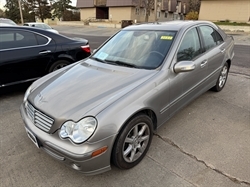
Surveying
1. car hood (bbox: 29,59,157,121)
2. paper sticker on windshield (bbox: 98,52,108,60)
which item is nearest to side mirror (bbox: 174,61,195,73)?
car hood (bbox: 29,59,157,121)

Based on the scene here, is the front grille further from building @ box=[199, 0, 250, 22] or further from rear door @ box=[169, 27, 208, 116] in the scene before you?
building @ box=[199, 0, 250, 22]

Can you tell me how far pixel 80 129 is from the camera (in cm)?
196

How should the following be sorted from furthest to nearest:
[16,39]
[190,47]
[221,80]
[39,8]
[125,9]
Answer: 1. [39,8]
2. [125,9]
3. [221,80]
4. [16,39]
5. [190,47]

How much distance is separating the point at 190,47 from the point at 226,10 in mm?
26749

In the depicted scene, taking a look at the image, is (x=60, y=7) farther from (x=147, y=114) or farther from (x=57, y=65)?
(x=147, y=114)

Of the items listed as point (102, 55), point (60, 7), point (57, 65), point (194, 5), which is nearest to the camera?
point (102, 55)

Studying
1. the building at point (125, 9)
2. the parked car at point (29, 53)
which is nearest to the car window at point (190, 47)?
the parked car at point (29, 53)

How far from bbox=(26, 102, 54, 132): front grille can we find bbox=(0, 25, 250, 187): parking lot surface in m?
0.56

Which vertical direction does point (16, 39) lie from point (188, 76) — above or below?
above

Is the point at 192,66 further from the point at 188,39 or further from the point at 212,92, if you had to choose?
the point at 212,92

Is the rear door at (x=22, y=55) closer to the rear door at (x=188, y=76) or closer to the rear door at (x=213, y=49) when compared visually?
the rear door at (x=188, y=76)

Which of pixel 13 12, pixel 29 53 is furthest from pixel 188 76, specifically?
pixel 13 12

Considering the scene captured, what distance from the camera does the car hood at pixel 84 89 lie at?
2092 millimetres

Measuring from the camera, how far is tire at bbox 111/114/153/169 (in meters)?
2.12
